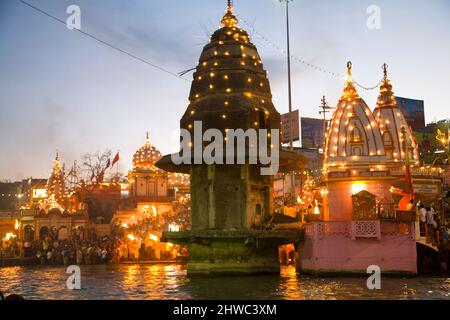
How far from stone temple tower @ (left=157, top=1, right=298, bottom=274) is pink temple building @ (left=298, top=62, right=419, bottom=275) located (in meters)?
2.88

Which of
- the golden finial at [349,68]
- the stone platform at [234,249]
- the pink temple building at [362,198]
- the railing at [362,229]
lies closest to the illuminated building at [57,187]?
the pink temple building at [362,198]

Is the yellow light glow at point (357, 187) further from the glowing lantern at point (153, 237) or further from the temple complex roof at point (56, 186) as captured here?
the temple complex roof at point (56, 186)

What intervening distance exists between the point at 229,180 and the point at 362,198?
30.0 ft

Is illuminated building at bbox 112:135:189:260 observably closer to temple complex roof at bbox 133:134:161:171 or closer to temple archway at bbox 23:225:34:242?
temple complex roof at bbox 133:134:161:171

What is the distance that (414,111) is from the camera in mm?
66875

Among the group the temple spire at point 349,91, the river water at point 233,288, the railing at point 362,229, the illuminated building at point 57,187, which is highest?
the temple spire at point 349,91

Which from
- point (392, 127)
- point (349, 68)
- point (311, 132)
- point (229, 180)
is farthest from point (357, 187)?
point (311, 132)

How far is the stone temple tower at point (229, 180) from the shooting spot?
27.5 m

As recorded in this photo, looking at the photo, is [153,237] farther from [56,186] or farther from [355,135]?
[56,186]

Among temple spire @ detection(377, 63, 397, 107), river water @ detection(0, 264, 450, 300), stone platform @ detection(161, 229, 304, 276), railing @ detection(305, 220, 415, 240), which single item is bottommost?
river water @ detection(0, 264, 450, 300)

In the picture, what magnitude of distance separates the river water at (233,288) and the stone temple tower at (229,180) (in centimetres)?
155

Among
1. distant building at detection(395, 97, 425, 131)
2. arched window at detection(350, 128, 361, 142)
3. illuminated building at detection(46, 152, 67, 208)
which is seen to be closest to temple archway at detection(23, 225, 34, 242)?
illuminated building at detection(46, 152, 67, 208)

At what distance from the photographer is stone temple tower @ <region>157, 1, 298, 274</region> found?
2752 cm
